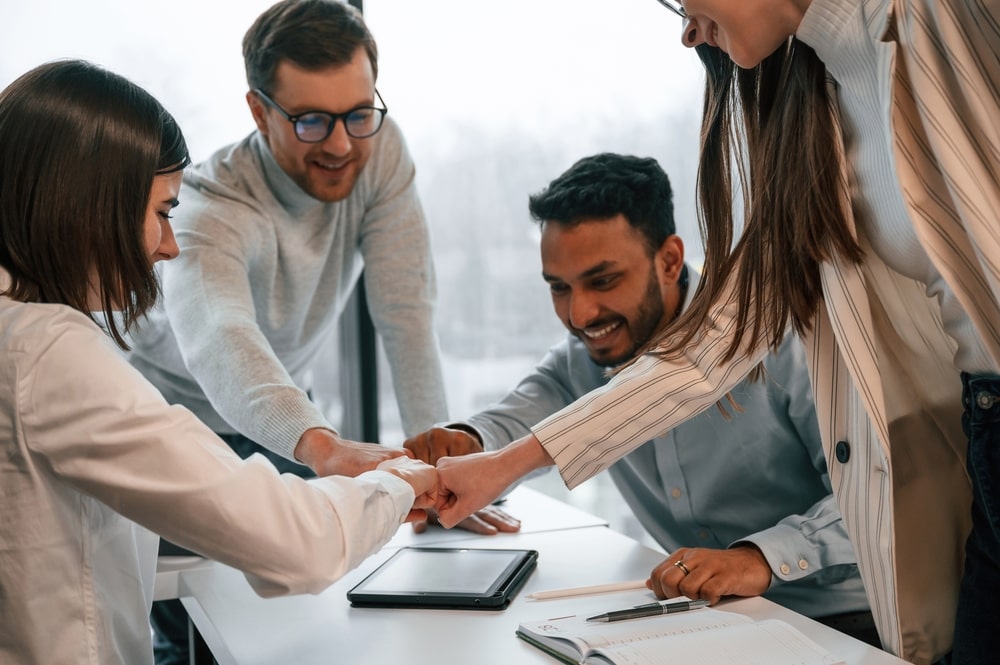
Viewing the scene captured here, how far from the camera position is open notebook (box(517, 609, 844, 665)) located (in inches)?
43.4

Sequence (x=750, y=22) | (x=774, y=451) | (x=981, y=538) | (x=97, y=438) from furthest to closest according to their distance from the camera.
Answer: (x=774, y=451), (x=750, y=22), (x=981, y=538), (x=97, y=438)

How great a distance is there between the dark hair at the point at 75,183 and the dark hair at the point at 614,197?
3.28ft

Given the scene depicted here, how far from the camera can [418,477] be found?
1.55 m

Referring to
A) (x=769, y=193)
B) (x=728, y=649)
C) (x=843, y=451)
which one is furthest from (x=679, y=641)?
(x=769, y=193)

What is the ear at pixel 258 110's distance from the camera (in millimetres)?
2213

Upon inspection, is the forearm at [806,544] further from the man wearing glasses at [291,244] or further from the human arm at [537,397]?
the man wearing glasses at [291,244]

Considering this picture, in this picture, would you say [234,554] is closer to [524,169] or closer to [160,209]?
[160,209]

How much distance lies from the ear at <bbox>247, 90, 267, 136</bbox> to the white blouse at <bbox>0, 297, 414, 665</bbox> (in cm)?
116

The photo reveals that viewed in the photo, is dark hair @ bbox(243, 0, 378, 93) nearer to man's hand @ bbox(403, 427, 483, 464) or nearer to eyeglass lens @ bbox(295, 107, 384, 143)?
eyeglass lens @ bbox(295, 107, 384, 143)

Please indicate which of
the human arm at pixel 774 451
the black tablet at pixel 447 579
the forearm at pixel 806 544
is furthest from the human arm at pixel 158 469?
the human arm at pixel 774 451

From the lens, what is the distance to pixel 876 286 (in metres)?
1.32

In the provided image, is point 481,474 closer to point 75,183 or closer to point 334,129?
point 75,183

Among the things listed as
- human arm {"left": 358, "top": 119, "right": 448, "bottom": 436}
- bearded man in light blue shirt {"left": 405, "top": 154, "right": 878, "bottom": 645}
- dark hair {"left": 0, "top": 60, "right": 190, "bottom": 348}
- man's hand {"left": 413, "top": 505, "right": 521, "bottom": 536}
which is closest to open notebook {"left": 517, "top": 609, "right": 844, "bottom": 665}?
bearded man in light blue shirt {"left": 405, "top": 154, "right": 878, "bottom": 645}

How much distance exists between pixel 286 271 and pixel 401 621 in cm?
118
